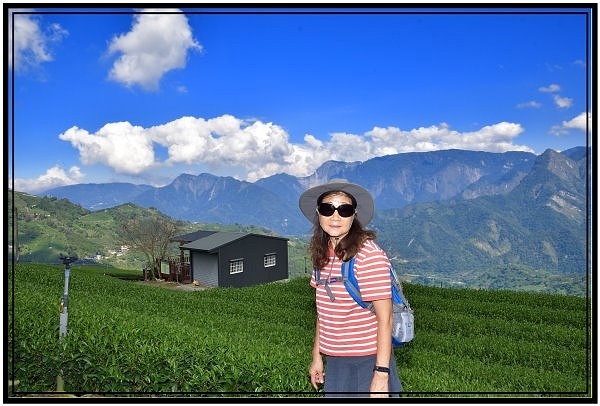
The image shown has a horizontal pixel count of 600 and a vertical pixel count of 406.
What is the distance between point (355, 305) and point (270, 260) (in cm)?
2950

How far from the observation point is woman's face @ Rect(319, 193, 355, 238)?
10.7 ft

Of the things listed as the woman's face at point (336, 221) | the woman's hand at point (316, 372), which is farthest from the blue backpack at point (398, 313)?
the woman's hand at point (316, 372)

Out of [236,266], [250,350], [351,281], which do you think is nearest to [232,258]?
[236,266]

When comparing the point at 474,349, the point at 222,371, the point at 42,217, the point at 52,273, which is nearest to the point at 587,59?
the point at 222,371

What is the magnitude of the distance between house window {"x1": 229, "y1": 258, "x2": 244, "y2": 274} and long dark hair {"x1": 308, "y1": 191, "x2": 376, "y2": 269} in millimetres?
26643

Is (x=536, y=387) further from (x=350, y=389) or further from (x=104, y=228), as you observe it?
(x=104, y=228)

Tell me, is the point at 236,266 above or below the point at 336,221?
above

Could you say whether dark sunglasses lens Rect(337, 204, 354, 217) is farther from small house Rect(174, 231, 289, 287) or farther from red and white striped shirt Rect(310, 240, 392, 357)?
small house Rect(174, 231, 289, 287)

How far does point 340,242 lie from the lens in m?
3.15

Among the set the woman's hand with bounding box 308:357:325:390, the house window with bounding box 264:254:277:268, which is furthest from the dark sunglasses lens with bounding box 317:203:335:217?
the house window with bounding box 264:254:277:268

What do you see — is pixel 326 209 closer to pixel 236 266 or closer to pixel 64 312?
pixel 64 312

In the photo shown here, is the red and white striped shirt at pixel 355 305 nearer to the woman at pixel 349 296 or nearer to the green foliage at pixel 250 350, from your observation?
the woman at pixel 349 296

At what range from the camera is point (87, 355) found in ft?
17.9

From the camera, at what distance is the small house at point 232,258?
2909 centimetres
